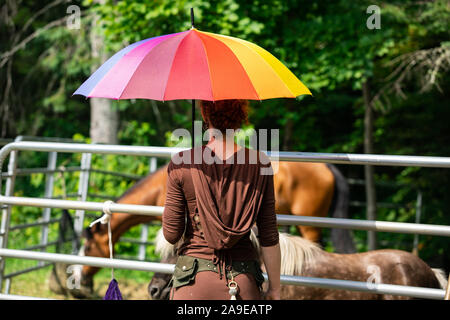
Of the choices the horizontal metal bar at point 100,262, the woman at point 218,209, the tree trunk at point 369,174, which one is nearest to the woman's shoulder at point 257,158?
the woman at point 218,209

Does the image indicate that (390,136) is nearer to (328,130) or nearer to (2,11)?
(328,130)

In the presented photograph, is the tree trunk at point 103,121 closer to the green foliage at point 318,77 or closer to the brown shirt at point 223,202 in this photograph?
the green foliage at point 318,77

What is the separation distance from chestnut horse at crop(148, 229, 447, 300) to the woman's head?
1449 mm

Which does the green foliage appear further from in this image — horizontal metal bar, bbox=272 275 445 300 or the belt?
the belt

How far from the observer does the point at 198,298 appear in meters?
2.31

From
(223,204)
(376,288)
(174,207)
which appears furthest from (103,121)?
(223,204)

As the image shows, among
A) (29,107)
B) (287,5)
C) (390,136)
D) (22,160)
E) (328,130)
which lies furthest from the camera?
(29,107)

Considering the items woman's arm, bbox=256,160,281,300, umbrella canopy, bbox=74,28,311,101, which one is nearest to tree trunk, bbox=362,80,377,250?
umbrella canopy, bbox=74,28,311,101

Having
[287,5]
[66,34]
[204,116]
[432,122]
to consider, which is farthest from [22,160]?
[204,116]

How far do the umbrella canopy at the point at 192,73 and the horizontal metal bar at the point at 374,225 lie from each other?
0.78 meters

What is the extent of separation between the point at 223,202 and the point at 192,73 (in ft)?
1.96

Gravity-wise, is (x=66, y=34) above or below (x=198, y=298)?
above
